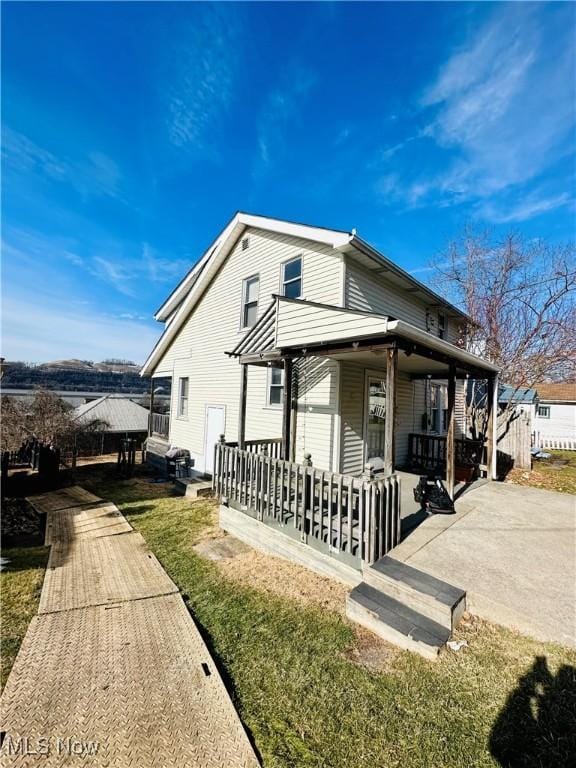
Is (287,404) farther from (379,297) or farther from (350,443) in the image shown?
(379,297)

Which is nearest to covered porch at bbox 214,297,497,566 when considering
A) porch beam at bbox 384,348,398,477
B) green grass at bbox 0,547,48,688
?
porch beam at bbox 384,348,398,477

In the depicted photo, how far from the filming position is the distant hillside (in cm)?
3120

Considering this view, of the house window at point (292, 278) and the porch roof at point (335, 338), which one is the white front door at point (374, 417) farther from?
the house window at point (292, 278)

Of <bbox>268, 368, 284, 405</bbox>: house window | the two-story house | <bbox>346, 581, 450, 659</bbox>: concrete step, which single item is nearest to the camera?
<bbox>346, 581, 450, 659</bbox>: concrete step

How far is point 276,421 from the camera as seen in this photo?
338 inches

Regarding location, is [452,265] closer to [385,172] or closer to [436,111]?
[385,172]

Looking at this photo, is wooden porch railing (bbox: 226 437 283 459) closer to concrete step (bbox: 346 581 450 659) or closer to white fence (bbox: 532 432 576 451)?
concrete step (bbox: 346 581 450 659)

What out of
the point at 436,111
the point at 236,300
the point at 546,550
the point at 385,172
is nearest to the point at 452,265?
the point at 385,172

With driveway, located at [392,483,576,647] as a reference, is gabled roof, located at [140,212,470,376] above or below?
above

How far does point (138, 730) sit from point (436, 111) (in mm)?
14637

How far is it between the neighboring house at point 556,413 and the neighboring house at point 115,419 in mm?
27395

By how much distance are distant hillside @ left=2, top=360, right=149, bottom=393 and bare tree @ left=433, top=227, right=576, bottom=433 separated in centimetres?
2745

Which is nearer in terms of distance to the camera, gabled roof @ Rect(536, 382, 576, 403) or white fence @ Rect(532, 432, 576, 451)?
white fence @ Rect(532, 432, 576, 451)

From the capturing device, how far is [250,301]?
9.95 m
